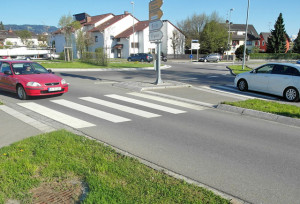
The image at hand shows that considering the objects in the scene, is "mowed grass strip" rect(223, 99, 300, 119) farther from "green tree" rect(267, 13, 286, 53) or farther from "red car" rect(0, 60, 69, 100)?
"green tree" rect(267, 13, 286, 53)

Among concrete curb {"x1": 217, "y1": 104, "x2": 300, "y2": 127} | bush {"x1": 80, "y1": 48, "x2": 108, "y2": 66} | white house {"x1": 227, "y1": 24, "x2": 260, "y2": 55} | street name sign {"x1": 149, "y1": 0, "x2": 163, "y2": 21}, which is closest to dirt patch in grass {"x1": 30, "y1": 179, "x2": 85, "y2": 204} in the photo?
concrete curb {"x1": 217, "y1": 104, "x2": 300, "y2": 127}

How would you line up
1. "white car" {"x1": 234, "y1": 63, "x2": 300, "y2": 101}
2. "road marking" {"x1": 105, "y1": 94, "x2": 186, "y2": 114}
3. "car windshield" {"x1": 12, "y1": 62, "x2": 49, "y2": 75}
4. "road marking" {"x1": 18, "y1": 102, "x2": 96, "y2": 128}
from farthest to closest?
1. "white car" {"x1": 234, "y1": 63, "x2": 300, "y2": 101}
2. "car windshield" {"x1": 12, "y1": 62, "x2": 49, "y2": 75}
3. "road marking" {"x1": 105, "y1": 94, "x2": 186, "y2": 114}
4. "road marking" {"x1": 18, "y1": 102, "x2": 96, "y2": 128}

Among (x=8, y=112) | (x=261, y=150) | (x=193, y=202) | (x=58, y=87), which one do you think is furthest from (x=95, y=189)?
(x=58, y=87)

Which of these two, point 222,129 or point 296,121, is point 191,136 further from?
point 296,121

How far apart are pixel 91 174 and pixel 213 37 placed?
62475 mm

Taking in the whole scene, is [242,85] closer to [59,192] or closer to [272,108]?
[272,108]

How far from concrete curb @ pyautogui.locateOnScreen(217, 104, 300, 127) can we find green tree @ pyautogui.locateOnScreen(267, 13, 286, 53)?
6522 cm

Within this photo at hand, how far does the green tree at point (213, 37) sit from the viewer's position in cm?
6209

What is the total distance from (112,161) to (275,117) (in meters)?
5.72

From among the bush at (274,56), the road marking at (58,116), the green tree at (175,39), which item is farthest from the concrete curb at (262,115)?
the bush at (274,56)

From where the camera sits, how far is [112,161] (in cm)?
455

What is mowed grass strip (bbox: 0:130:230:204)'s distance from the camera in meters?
3.46

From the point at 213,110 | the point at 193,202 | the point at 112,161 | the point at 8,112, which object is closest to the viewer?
the point at 193,202

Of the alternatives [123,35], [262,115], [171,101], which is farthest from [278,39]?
[262,115]
